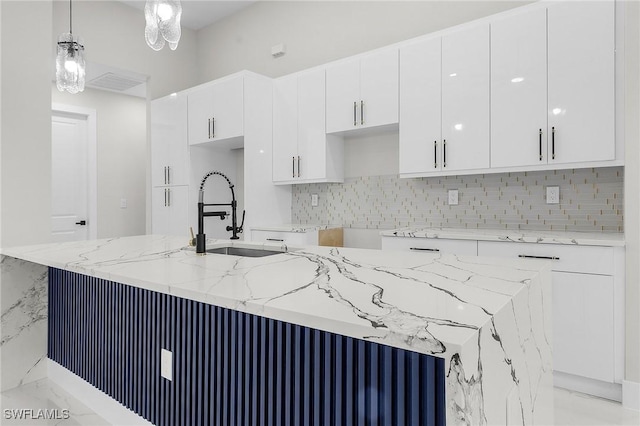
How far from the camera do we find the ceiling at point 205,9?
4.53 m

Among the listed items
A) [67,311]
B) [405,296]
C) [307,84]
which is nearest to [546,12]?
[307,84]

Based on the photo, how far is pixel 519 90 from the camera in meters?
2.61

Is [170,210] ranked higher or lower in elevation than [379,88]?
lower

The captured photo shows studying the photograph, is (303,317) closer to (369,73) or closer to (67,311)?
(67,311)

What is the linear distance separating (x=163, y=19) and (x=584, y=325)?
8.78 feet

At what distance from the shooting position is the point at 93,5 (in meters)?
4.21

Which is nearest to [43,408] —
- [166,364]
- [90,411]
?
Result: [90,411]

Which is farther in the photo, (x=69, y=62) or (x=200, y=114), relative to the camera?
(x=200, y=114)

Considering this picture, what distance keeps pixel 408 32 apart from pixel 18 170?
331 centimetres

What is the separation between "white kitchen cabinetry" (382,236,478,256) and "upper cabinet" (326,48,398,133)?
939mm

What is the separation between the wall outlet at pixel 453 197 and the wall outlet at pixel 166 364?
7.72ft

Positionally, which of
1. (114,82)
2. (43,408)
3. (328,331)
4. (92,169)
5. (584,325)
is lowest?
(43,408)

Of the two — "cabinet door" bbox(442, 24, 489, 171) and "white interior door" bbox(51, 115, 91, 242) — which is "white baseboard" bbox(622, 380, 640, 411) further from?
"white interior door" bbox(51, 115, 91, 242)

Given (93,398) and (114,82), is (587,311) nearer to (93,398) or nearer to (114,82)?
(93,398)
